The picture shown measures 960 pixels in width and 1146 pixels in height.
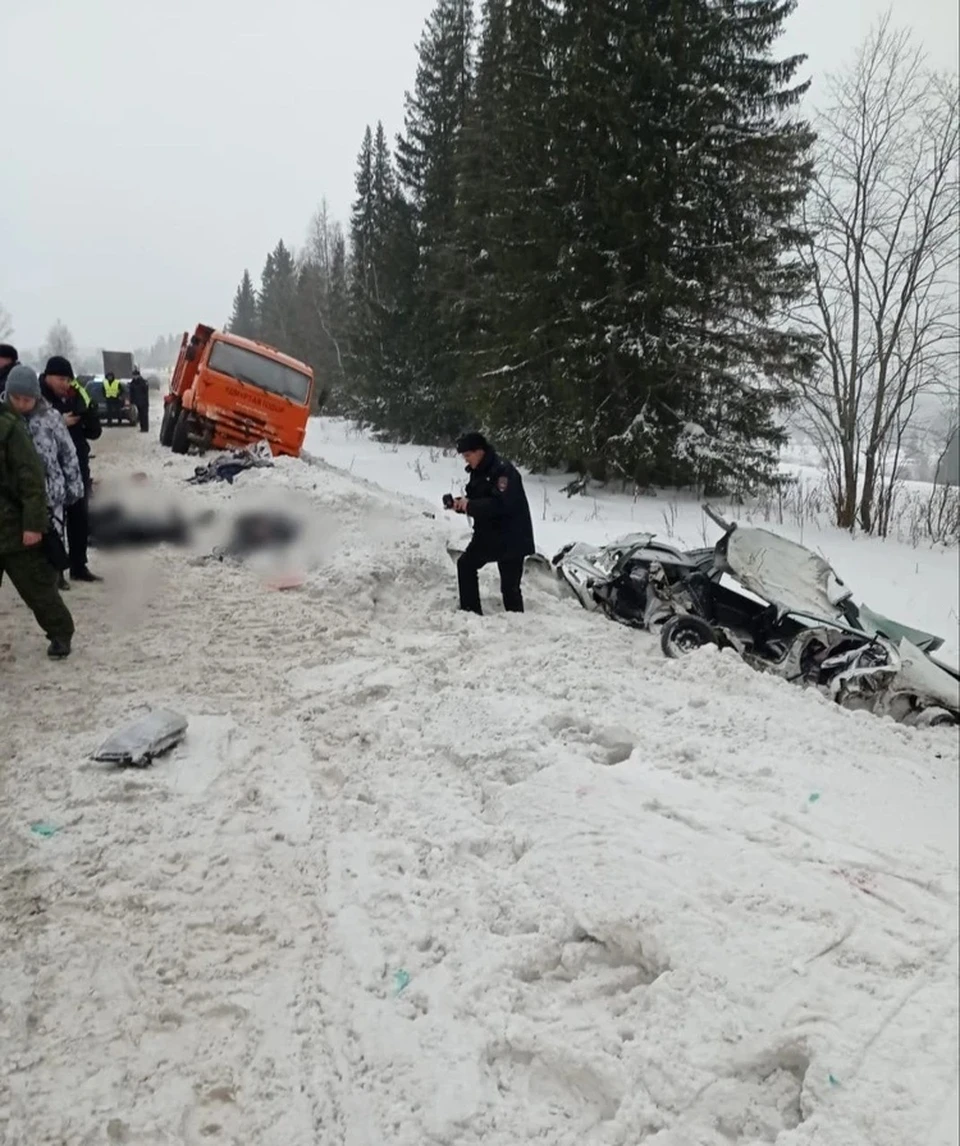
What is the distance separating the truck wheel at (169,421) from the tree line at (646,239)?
19.6 ft

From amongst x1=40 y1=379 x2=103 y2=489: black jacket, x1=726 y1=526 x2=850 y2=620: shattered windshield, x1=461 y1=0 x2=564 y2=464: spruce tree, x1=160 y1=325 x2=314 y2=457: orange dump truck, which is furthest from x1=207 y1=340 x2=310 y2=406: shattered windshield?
x1=726 y1=526 x2=850 y2=620: shattered windshield

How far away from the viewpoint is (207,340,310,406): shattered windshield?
14.5 metres

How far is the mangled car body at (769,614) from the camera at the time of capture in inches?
130

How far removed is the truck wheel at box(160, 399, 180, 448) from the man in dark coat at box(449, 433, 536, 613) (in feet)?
37.0

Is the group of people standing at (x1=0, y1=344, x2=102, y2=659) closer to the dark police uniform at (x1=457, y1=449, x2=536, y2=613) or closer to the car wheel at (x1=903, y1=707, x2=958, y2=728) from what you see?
the dark police uniform at (x1=457, y1=449, x2=536, y2=613)

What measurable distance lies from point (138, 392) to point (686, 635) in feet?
75.6

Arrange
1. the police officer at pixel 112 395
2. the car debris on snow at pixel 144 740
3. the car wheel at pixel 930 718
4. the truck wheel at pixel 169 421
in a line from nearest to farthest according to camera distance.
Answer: the car wheel at pixel 930 718
the car debris on snow at pixel 144 740
the truck wheel at pixel 169 421
the police officer at pixel 112 395

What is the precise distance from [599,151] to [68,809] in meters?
13.0

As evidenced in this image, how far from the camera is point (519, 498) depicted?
6.27 m

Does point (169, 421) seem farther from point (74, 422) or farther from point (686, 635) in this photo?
point (686, 635)

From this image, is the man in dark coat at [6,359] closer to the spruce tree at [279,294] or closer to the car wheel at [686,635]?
the car wheel at [686,635]

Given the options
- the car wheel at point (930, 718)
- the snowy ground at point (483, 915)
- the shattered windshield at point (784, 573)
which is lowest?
the snowy ground at point (483, 915)

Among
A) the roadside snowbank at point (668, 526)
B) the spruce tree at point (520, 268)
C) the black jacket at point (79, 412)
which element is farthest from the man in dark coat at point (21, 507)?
the spruce tree at point (520, 268)

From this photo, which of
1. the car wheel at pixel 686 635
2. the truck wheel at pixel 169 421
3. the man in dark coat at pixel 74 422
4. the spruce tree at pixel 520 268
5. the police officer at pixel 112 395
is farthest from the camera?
the police officer at pixel 112 395
